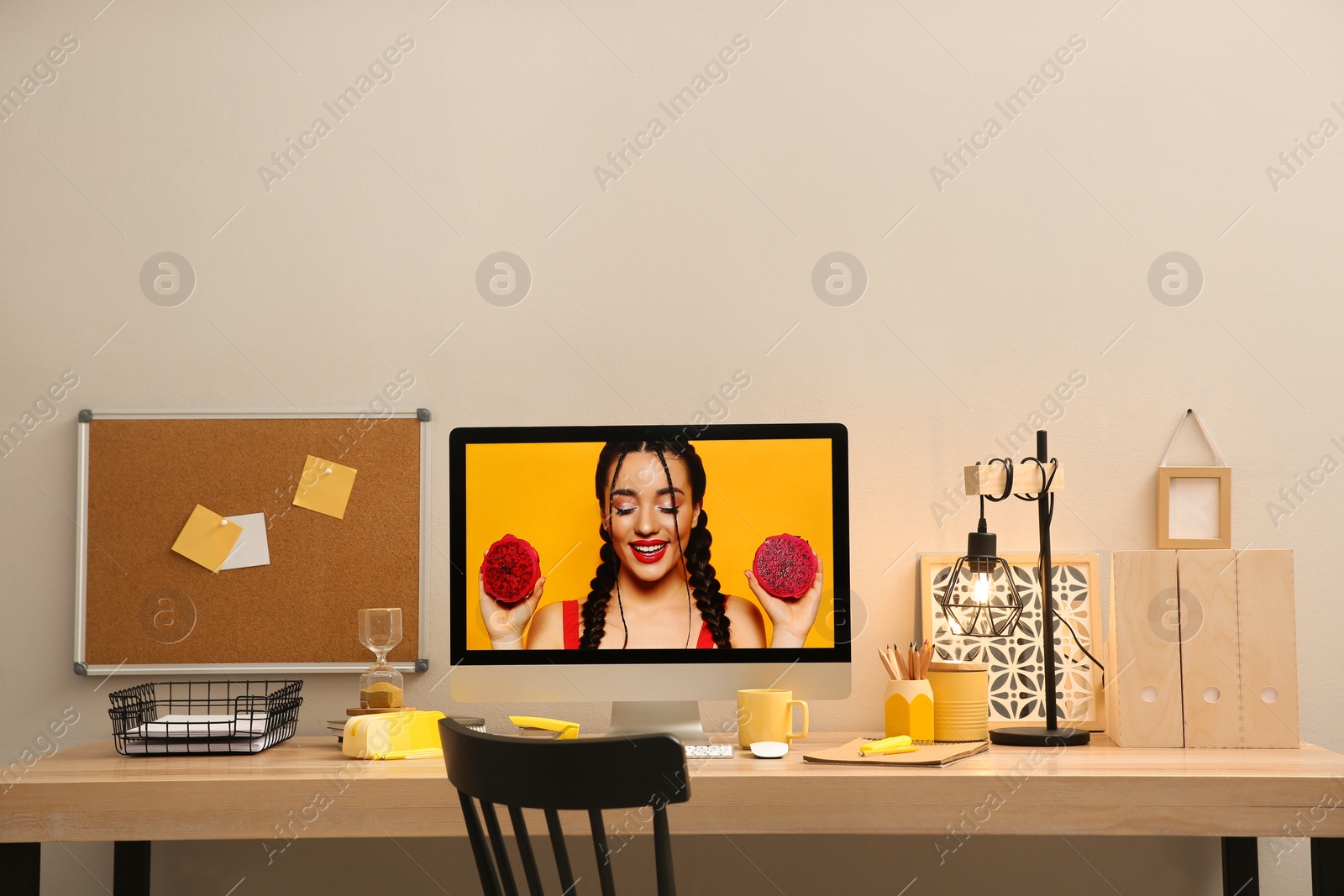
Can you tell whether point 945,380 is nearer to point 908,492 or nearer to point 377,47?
point 908,492

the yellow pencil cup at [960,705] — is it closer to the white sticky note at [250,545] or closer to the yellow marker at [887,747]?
the yellow marker at [887,747]

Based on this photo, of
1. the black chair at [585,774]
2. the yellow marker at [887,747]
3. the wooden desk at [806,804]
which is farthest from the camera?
Answer: the yellow marker at [887,747]

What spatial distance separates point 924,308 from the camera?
1912 millimetres

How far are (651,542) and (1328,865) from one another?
1.03 metres

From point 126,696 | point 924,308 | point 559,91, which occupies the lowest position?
point 126,696

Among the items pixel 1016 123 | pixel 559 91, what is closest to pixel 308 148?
pixel 559 91

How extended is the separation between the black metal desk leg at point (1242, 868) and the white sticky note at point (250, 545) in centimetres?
182

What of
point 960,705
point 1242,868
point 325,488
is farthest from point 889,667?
point 325,488

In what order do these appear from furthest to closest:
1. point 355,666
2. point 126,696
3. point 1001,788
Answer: point 355,666 → point 126,696 → point 1001,788

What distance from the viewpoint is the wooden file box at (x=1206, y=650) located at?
1.54 m

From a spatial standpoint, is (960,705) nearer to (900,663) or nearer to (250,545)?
(900,663)

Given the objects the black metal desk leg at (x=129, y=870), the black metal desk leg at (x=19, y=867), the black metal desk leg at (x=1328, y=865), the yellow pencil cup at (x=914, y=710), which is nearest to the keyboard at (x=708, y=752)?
the yellow pencil cup at (x=914, y=710)

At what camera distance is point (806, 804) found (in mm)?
1309

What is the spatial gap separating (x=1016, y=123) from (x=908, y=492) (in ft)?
2.48
